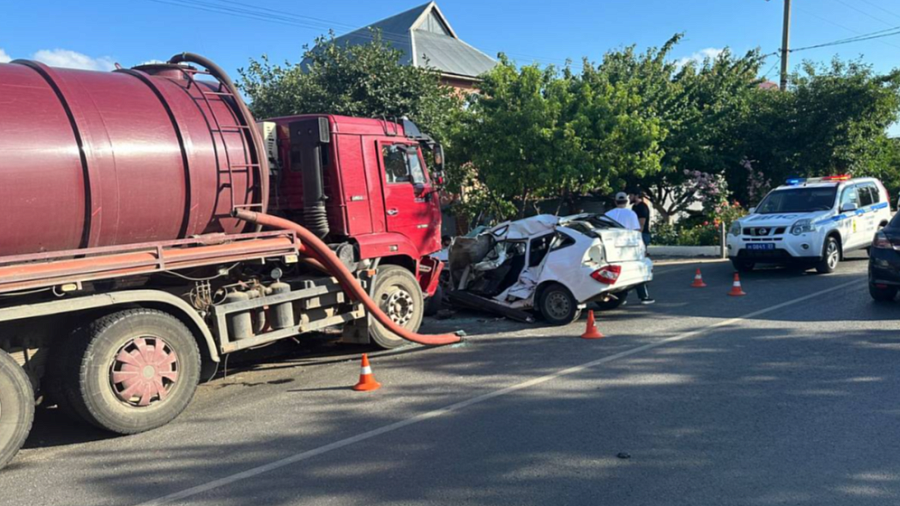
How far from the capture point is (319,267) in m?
7.59

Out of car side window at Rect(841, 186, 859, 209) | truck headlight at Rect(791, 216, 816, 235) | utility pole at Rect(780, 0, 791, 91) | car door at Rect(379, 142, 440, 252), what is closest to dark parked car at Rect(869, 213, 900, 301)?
truck headlight at Rect(791, 216, 816, 235)

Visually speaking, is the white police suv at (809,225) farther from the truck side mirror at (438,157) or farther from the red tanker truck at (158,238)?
the red tanker truck at (158,238)

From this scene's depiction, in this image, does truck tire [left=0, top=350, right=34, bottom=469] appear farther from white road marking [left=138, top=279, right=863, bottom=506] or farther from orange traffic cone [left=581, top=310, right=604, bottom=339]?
orange traffic cone [left=581, top=310, right=604, bottom=339]

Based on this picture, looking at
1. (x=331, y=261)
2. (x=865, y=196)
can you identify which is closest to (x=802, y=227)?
(x=865, y=196)

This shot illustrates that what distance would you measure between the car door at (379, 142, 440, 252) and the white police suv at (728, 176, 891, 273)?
7066 mm

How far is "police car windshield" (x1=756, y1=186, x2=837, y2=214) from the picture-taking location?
44.2 feet

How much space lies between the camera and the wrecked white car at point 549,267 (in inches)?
362

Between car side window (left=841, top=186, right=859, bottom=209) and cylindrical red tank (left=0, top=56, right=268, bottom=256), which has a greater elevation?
cylindrical red tank (left=0, top=56, right=268, bottom=256)

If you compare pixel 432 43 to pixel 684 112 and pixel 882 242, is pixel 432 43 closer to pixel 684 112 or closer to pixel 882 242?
pixel 684 112

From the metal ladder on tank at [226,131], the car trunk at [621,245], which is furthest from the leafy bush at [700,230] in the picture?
the metal ladder on tank at [226,131]

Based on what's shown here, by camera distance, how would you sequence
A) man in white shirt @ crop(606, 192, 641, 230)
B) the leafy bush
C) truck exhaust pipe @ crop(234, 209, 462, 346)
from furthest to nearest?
the leafy bush
man in white shirt @ crop(606, 192, 641, 230)
truck exhaust pipe @ crop(234, 209, 462, 346)

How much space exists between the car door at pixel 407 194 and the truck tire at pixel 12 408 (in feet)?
14.7

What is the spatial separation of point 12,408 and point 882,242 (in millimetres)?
10168

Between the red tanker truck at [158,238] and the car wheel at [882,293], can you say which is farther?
the car wheel at [882,293]
